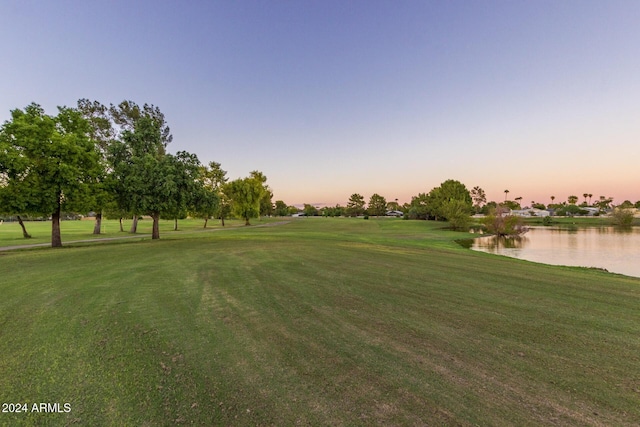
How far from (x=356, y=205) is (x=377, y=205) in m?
12.9

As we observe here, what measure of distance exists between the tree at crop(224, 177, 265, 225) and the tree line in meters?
30.9

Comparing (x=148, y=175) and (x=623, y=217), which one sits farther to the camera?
(x=623, y=217)

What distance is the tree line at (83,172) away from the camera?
17594mm

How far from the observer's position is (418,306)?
731 centimetres

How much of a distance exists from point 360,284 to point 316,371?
5532mm

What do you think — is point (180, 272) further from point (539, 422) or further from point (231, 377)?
point (539, 422)

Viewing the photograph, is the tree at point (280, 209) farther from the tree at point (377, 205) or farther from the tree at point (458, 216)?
the tree at point (458, 216)

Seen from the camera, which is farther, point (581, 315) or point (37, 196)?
point (37, 196)

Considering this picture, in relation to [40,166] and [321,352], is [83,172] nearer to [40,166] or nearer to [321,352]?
[40,166]

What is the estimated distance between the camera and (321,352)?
15.9ft

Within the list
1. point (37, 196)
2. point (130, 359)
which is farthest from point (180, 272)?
point (37, 196)

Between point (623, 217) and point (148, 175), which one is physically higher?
point (148, 175)

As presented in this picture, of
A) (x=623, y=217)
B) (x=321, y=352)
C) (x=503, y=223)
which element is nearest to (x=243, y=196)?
(x=503, y=223)

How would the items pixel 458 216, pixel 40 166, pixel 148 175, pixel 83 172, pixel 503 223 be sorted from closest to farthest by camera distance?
1. pixel 40 166
2. pixel 83 172
3. pixel 148 175
4. pixel 503 223
5. pixel 458 216
